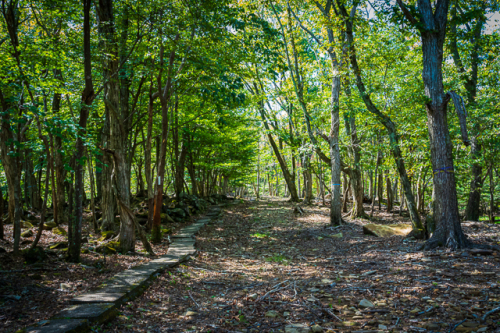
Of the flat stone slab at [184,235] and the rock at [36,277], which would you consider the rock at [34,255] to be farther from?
the flat stone slab at [184,235]

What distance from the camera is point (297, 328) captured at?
126 inches

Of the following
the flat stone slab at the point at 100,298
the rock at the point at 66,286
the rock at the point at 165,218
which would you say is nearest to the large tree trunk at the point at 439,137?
the flat stone slab at the point at 100,298

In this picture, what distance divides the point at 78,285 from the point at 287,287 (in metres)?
3.11

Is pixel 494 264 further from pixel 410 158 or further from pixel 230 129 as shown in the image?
pixel 230 129

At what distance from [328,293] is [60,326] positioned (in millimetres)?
3245

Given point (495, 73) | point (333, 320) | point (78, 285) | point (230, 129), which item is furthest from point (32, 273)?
point (495, 73)

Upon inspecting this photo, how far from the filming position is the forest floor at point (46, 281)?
3346 mm

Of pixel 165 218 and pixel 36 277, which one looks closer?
pixel 36 277

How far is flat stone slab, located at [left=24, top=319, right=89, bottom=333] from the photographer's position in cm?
280

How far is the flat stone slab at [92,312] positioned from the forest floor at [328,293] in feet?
0.35

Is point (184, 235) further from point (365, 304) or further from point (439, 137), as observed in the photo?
point (439, 137)

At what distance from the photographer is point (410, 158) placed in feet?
35.0

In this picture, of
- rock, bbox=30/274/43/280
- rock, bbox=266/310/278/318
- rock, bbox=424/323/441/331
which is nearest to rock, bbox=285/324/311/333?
rock, bbox=266/310/278/318

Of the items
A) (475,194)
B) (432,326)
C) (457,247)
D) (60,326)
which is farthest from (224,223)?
(475,194)
